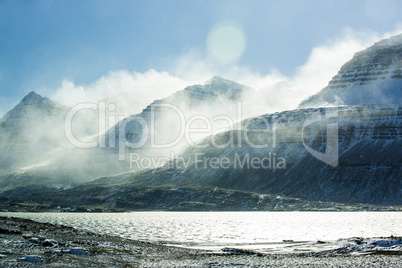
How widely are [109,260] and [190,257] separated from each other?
12923 millimetres

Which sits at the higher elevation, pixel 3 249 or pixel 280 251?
pixel 3 249

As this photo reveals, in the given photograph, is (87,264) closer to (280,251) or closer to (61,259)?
(61,259)

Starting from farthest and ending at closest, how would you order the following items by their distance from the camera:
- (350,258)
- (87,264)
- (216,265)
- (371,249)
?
(371,249)
(350,258)
(216,265)
(87,264)

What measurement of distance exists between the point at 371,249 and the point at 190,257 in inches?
1234

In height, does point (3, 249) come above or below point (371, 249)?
above

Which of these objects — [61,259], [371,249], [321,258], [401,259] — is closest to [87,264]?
[61,259]

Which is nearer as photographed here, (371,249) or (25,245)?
(25,245)

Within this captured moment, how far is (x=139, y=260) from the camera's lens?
180ft

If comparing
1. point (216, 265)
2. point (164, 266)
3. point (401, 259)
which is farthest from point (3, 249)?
point (401, 259)

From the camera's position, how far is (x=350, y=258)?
2299 inches

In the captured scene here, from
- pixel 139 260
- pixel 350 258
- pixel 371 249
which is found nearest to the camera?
pixel 139 260

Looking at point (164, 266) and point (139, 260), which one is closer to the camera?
point (164, 266)

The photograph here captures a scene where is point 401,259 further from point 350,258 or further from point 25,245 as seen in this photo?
point 25,245

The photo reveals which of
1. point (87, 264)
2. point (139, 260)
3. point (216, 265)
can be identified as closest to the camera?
point (87, 264)
